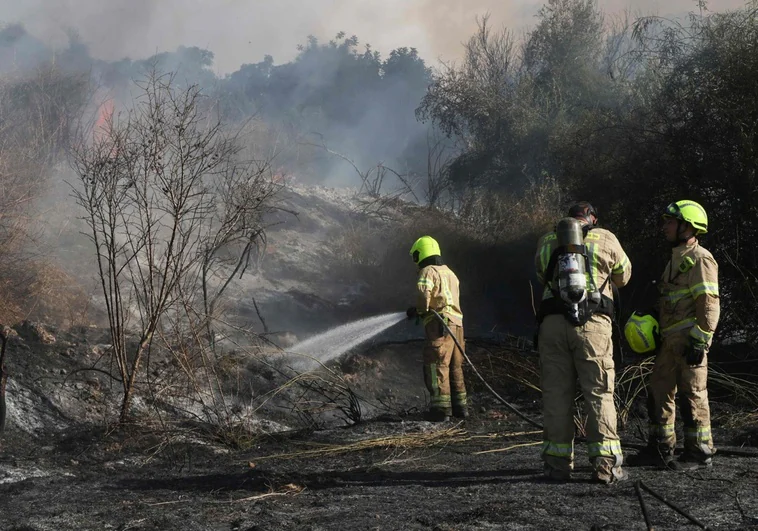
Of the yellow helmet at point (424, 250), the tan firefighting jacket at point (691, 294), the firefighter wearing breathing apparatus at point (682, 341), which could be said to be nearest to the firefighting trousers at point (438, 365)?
the yellow helmet at point (424, 250)

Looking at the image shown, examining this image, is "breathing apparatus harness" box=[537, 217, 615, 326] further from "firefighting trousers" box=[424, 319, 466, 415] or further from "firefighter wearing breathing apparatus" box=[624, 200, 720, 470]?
"firefighting trousers" box=[424, 319, 466, 415]

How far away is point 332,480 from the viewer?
17.0ft

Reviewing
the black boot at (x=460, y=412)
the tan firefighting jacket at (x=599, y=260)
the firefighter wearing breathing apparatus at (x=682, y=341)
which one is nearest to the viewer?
the tan firefighting jacket at (x=599, y=260)

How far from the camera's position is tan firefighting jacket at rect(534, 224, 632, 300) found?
4.89 meters

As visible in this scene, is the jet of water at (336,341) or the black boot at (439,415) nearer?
the black boot at (439,415)

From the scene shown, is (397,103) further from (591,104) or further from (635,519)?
(635,519)

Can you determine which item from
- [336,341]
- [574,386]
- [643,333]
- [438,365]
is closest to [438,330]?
[438,365]

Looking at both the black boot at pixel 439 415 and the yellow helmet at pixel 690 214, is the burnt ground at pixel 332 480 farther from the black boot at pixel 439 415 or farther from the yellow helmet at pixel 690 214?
the yellow helmet at pixel 690 214

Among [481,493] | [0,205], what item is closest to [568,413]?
[481,493]

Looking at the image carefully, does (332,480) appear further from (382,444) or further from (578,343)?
(578,343)

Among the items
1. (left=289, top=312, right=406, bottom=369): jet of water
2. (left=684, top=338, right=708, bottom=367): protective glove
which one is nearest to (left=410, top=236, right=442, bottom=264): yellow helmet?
(left=684, top=338, right=708, bottom=367): protective glove

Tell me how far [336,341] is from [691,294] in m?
9.39

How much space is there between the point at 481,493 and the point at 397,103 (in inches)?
1420

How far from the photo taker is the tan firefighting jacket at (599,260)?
16.0 ft
